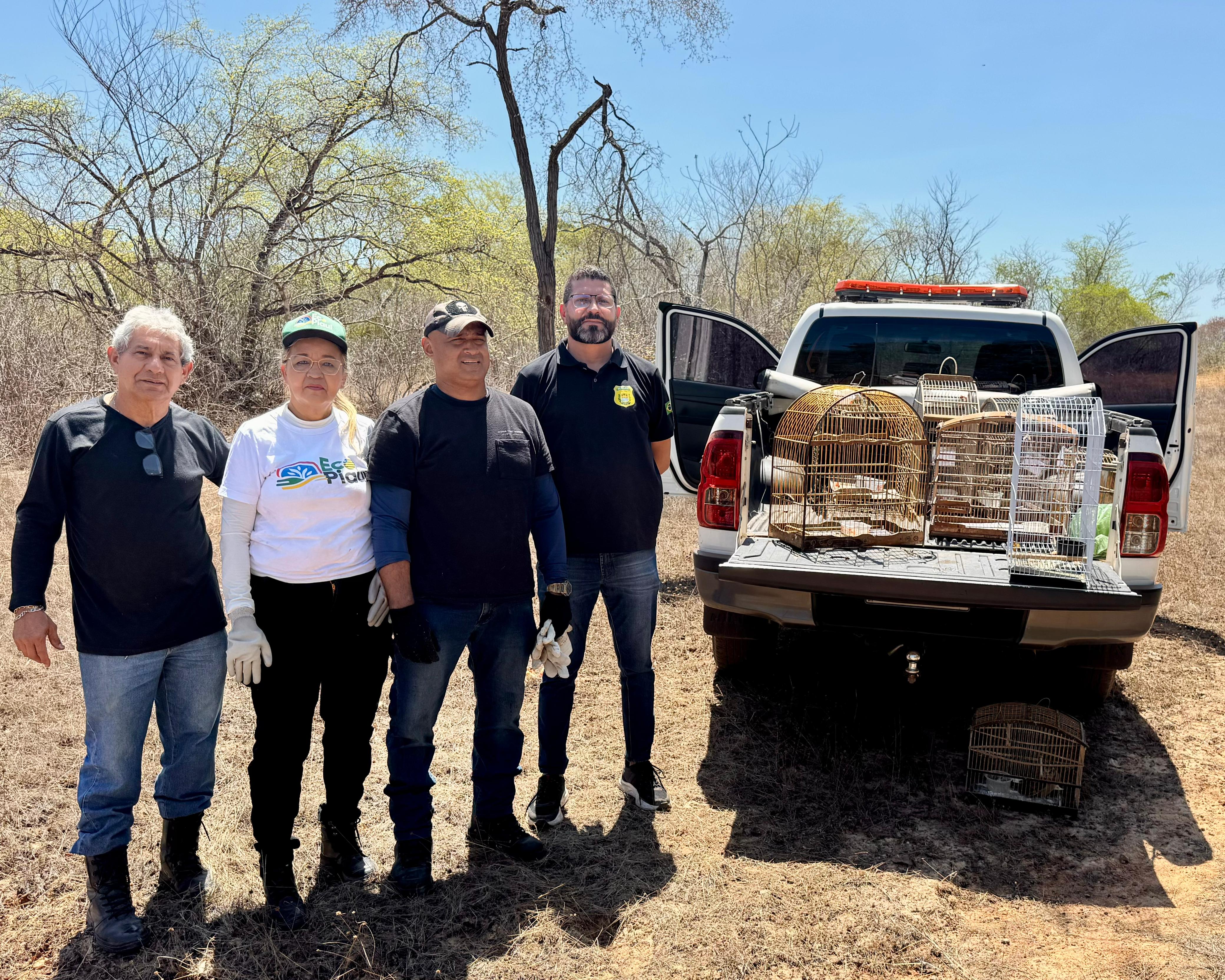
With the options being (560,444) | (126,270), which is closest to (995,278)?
(126,270)

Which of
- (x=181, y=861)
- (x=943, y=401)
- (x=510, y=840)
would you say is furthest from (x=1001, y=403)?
(x=181, y=861)

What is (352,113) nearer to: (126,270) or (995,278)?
(126,270)

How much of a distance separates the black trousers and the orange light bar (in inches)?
156

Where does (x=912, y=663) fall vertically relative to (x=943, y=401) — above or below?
below

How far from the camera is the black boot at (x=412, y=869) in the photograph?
9.80 feet

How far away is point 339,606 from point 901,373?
370cm

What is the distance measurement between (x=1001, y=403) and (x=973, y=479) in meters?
0.88

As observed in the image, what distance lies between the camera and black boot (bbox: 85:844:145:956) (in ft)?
8.78

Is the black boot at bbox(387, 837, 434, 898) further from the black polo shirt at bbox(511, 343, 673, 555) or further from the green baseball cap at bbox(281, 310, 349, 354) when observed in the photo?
the green baseball cap at bbox(281, 310, 349, 354)

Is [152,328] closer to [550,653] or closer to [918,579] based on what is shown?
[550,653]

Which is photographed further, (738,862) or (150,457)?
(738,862)

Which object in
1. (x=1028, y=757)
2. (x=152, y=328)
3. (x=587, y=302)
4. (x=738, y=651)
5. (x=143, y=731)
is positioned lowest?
(x=1028, y=757)

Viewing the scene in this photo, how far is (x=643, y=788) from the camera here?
3684mm

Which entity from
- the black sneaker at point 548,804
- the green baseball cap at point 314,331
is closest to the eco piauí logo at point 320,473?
the green baseball cap at point 314,331
